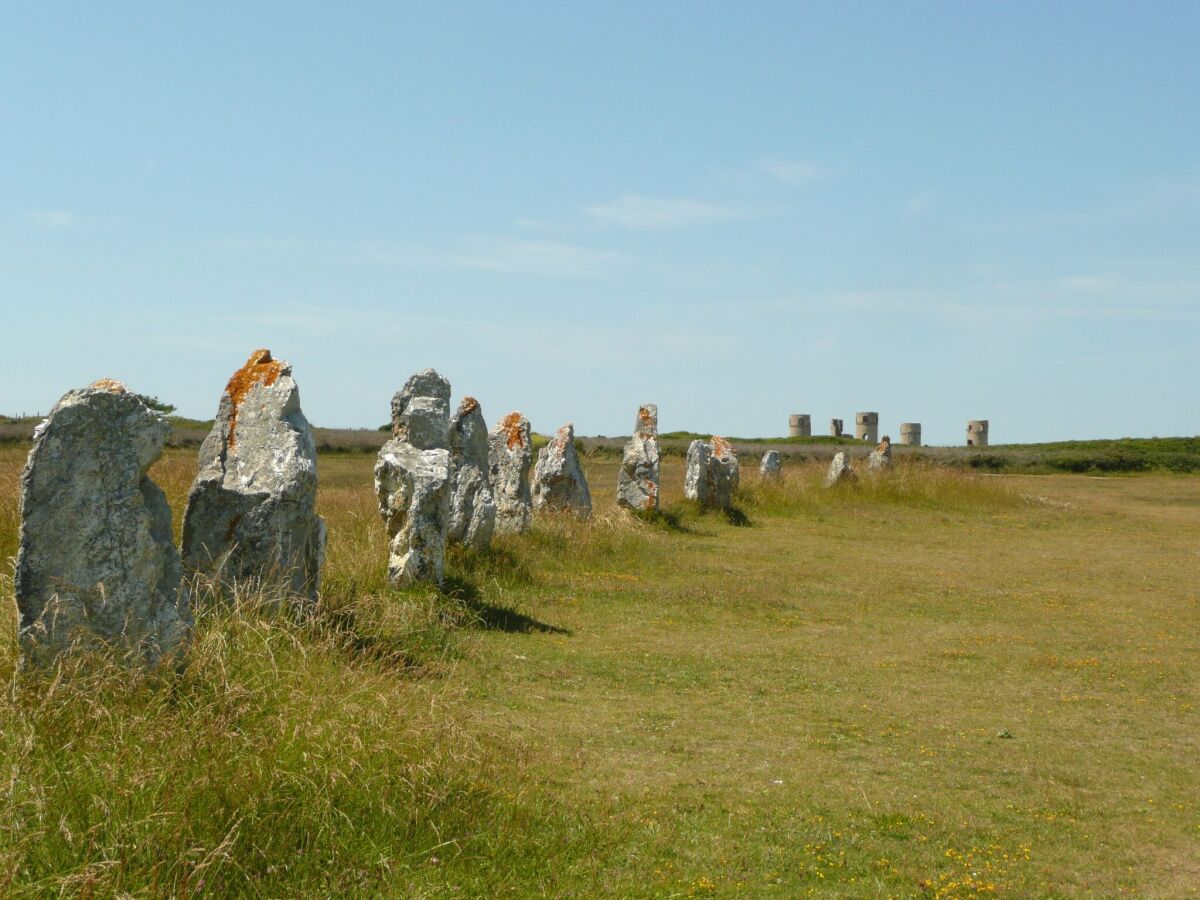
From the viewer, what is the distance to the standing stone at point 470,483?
12742mm

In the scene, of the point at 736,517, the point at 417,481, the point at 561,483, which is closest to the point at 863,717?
the point at 417,481

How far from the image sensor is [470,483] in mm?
13078

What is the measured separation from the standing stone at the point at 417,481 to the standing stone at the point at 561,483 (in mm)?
5013

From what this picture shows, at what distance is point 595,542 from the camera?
1530 centimetres

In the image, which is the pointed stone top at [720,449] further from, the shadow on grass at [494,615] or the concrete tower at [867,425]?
the concrete tower at [867,425]

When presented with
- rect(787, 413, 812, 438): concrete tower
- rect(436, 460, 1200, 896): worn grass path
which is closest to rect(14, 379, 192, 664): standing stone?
rect(436, 460, 1200, 896): worn grass path

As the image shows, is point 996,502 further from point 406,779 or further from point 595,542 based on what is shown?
point 406,779

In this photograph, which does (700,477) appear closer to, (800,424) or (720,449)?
(720,449)

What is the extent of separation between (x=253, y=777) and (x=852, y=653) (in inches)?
267

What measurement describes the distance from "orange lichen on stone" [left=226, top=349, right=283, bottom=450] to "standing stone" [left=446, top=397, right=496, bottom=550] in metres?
2.92

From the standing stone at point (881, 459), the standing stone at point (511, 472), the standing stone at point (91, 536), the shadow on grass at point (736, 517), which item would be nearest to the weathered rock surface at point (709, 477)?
the shadow on grass at point (736, 517)

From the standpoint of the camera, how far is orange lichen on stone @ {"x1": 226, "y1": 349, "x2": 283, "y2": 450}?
30.9 ft

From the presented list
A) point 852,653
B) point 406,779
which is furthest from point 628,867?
point 852,653

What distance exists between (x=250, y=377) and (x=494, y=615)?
3051mm
